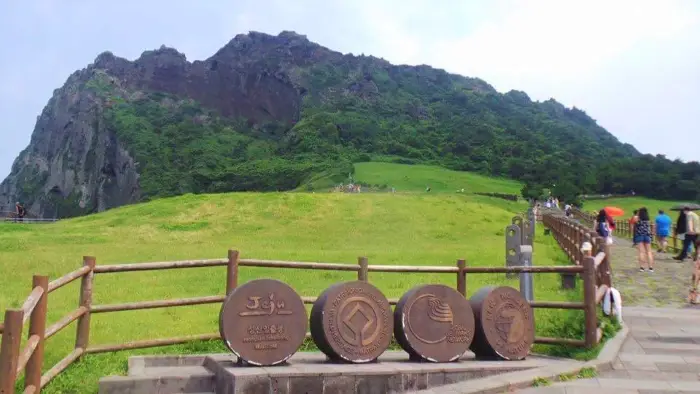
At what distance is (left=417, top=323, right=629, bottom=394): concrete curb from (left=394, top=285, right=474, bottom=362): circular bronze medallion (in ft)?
2.68

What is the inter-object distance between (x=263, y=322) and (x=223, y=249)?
16106 millimetres

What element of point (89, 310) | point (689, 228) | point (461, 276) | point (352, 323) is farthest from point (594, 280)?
point (689, 228)

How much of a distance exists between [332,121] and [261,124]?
33.0 metres

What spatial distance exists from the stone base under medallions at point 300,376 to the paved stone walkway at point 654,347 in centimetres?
96

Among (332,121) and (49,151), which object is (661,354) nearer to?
(332,121)

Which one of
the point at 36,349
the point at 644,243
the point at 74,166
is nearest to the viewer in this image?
the point at 36,349

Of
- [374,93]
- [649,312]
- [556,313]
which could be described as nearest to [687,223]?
[649,312]

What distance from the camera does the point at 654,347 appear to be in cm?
977

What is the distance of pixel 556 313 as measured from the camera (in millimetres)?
11680

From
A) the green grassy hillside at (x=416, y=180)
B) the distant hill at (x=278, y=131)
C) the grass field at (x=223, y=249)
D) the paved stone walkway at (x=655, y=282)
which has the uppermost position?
the distant hill at (x=278, y=131)

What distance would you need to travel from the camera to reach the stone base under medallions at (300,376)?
745cm

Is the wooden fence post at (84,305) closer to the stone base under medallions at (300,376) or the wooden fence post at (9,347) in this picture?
the stone base under medallions at (300,376)

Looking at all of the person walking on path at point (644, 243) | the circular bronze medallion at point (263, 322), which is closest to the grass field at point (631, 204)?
the person walking on path at point (644, 243)

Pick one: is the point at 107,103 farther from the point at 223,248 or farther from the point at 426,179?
the point at 223,248
